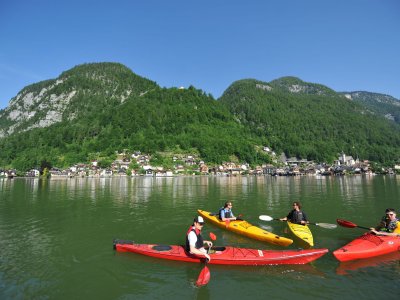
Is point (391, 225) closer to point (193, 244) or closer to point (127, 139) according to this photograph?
point (193, 244)

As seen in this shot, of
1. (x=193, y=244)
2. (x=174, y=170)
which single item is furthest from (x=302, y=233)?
(x=174, y=170)

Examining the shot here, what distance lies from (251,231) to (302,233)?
117 inches

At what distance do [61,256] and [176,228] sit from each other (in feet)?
27.3

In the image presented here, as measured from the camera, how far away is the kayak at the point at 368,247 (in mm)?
12570

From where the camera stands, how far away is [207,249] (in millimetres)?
12812

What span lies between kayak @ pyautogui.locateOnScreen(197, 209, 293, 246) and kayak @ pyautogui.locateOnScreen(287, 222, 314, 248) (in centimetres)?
89

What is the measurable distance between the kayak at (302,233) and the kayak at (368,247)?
1864 mm

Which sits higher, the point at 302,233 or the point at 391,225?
the point at 391,225

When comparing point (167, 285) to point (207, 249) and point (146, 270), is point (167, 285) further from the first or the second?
point (207, 249)

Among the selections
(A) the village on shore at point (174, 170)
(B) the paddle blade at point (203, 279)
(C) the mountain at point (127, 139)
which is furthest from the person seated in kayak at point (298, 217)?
(C) the mountain at point (127, 139)

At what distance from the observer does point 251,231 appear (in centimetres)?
1686

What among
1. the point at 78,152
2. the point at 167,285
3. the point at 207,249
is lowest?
the point at 167,285

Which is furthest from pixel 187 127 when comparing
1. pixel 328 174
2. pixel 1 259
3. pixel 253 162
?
pixel 1 259

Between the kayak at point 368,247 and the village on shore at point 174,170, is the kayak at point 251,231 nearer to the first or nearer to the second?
the kayak at point 368,247
